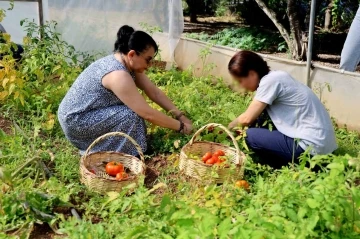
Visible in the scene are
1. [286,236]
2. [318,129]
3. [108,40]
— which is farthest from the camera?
[108,40]

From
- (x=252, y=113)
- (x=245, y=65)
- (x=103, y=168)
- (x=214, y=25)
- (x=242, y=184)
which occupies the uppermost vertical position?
(x=245, y=65)

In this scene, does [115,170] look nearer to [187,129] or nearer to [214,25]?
[187,129]

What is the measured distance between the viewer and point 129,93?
330cm

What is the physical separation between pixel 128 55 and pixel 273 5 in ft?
27.5

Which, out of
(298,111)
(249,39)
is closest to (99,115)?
(298,111)

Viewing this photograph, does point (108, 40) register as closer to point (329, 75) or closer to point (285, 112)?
point (329, 75)

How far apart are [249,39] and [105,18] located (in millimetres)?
4308

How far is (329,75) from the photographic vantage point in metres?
4.48

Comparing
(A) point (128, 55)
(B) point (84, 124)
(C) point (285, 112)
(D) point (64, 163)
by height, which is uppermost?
(A) point (128, 55)

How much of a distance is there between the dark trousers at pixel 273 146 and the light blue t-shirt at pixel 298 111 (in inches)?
1.9

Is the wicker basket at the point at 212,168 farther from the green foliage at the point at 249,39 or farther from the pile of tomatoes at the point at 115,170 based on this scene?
the green foliage at the point at 249,39

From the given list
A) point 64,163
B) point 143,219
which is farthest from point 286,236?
point 64,163

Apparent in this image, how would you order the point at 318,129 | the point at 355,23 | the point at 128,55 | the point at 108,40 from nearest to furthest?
the point at 318,129
the point at 128,55
the point at 355,23
the point at 108,40

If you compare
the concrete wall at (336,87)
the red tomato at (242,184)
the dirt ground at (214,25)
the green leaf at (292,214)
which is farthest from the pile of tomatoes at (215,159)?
the dirt ground at (214,25)
